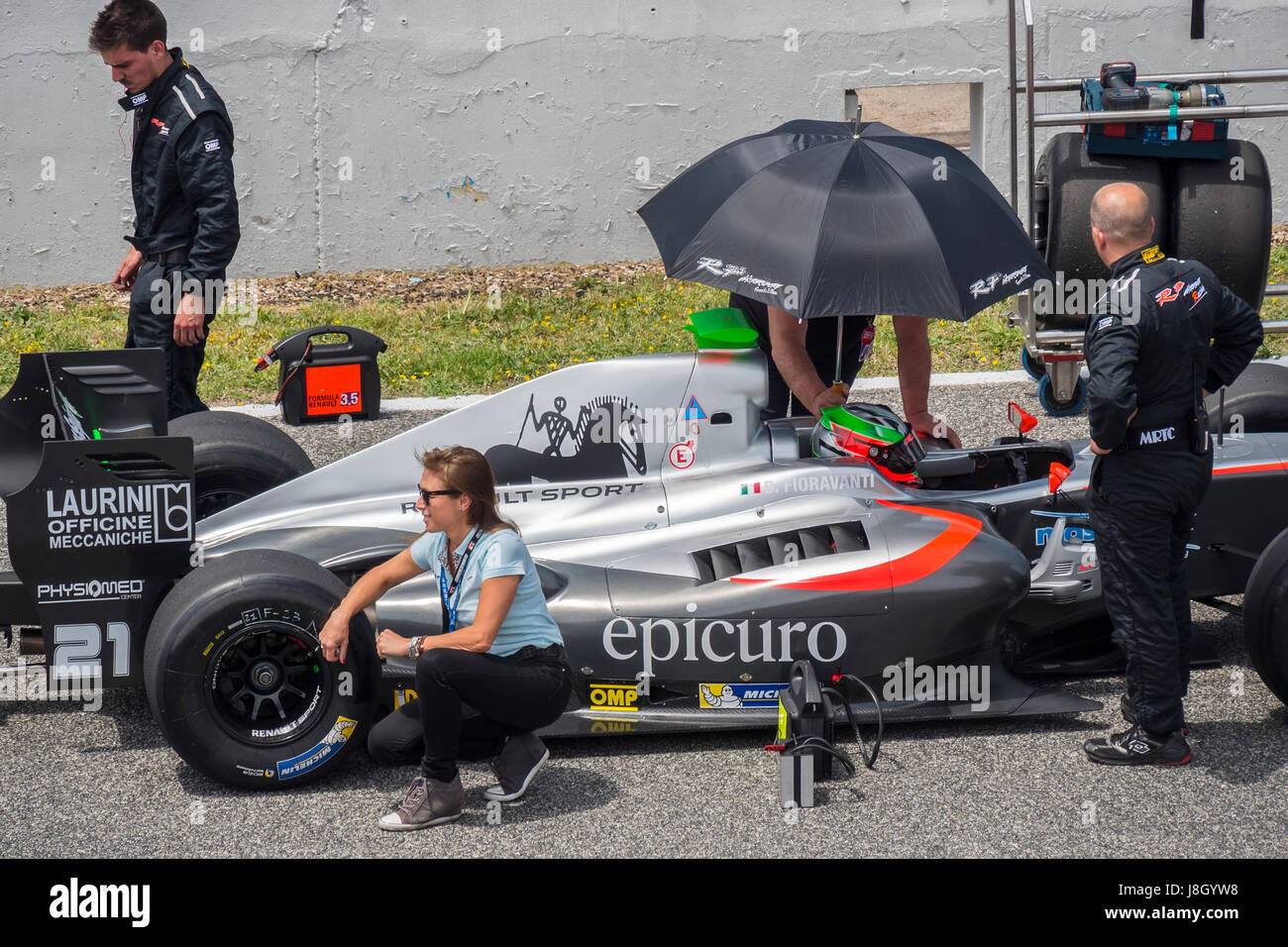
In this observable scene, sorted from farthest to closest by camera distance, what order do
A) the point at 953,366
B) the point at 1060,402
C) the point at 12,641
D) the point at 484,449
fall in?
the point at 953,366
the point at 1060,402
the point at 12,641
the point at 484,449

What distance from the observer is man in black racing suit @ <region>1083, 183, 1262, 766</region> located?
14.1 feet

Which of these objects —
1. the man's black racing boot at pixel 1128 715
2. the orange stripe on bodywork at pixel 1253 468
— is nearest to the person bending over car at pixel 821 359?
the orange stripe on bodywork at pixel 1253 468

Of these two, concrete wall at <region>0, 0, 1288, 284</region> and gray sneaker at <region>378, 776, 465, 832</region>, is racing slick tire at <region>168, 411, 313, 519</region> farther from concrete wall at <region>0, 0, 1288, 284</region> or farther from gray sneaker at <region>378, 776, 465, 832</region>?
concrete wall at <region>0, 0, 1288, 284</region>

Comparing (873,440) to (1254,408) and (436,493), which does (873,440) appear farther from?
(1254,408)

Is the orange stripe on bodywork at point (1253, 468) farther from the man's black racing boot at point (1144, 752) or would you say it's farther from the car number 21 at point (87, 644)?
the car number 21 at point (87, 644)

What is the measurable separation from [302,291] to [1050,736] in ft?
28.9

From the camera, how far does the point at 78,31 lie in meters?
11.8

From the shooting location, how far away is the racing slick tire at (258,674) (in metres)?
4.21

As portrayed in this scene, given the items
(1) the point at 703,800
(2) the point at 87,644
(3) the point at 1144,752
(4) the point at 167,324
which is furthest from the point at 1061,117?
(2) the point at 87,644

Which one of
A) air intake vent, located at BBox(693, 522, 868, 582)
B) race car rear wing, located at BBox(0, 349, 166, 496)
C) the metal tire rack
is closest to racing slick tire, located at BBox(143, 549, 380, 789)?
race car rear wing, located at BBox(0, 349, 166, 496)

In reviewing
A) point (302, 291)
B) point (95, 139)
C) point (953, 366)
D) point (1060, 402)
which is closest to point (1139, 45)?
point (953, 366)

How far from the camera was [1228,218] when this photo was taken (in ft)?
21.9

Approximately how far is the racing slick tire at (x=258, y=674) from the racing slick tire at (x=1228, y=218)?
174 inches

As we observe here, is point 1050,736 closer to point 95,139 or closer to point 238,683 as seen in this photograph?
point 238,683
